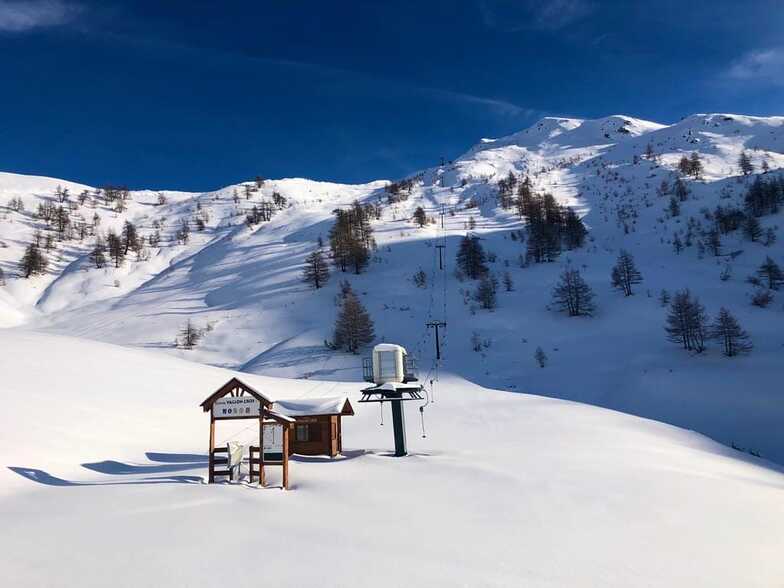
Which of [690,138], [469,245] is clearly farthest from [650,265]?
[690,138]

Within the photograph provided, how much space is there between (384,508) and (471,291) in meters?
46.9

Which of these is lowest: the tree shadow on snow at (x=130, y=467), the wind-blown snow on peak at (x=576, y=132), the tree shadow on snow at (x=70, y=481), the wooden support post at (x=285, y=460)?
the tree shadow on snow at (x=130, y=467)

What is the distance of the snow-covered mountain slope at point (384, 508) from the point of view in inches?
293

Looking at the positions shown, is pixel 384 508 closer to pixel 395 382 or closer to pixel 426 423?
pixel 395 382

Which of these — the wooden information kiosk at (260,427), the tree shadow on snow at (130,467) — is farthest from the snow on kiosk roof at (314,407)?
the wooden information kiosk at (260,427)

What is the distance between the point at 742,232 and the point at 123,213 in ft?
401

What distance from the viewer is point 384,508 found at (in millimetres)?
10375

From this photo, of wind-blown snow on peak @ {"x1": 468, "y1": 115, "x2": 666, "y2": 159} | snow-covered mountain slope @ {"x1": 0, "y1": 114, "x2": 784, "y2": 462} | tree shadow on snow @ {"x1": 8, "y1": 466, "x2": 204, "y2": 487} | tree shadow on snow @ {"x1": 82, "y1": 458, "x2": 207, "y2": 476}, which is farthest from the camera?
wind-blown snow on peak @ {"x1": 468, "y1": 115, "x2": 666, "y2": 159}

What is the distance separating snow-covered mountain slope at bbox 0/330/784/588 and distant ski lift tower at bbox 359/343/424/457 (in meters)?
1.26

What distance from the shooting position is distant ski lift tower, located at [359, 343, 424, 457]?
56.0 ft

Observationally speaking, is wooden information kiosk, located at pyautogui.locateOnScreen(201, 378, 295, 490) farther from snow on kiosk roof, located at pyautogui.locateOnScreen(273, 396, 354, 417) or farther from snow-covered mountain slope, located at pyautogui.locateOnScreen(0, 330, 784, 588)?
snow on kiosk roof, located at pyautogui.locateOnScreen(273, 396, 354, 417)

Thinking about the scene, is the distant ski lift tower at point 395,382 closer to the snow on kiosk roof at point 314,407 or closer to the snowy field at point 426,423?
the snow on kiosk roof at point 314,407

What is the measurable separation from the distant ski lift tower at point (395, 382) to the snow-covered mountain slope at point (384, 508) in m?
1.26

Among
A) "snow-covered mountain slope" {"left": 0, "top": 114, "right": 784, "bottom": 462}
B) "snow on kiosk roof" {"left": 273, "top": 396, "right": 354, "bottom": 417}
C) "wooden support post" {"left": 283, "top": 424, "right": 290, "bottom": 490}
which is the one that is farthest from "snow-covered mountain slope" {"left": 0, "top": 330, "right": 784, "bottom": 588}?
"snow-covered mountain slope" {"left": 0, "top": 114, "right": 784, "bottom": 462}
